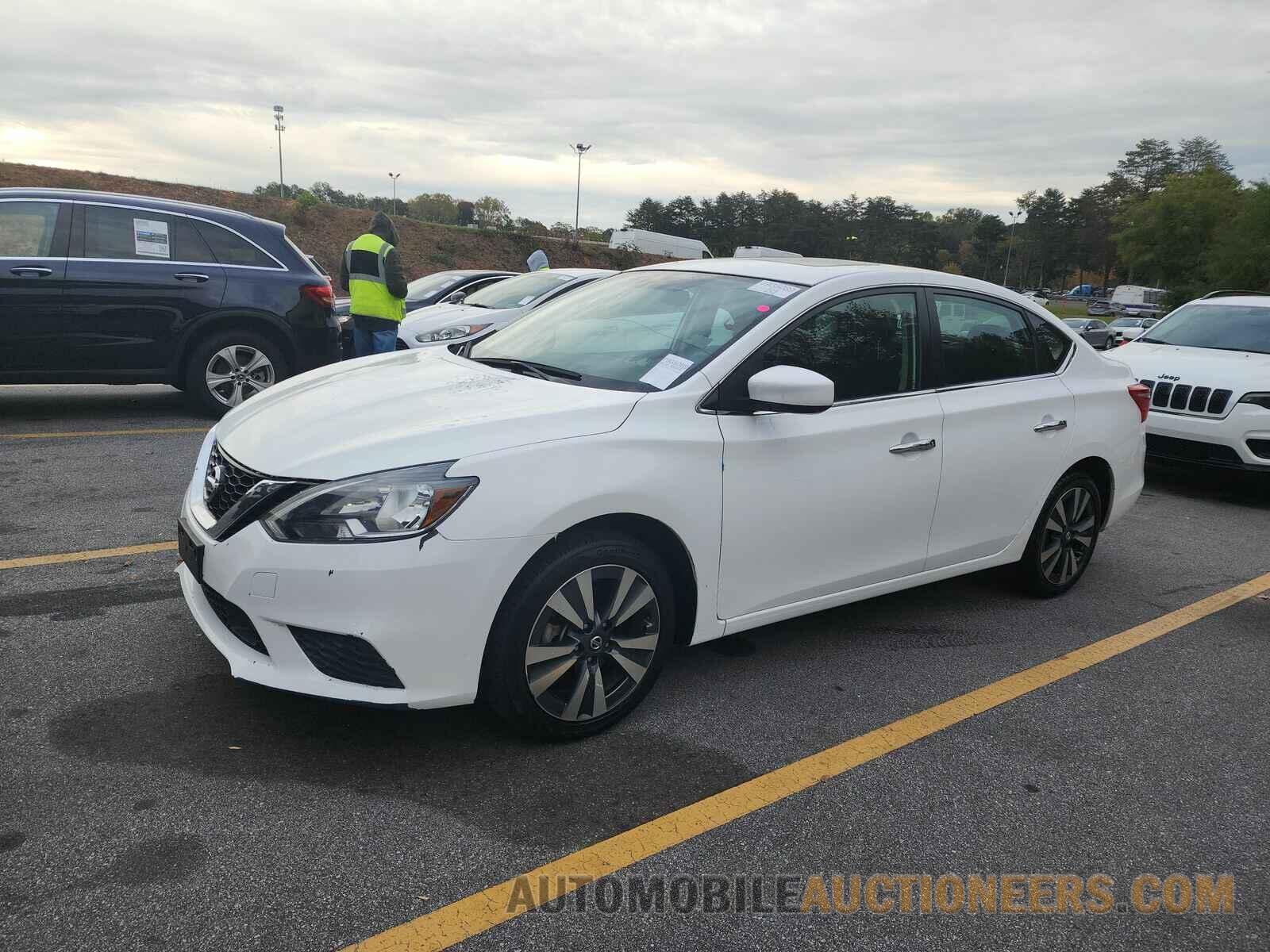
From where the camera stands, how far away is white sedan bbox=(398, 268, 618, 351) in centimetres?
964

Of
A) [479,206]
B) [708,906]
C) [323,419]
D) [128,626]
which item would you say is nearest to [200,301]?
[128,626]

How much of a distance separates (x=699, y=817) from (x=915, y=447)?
5.86 ft

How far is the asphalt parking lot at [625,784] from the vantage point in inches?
89.4

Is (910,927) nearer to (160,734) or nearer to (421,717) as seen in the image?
(421,717)

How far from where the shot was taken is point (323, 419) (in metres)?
3.09

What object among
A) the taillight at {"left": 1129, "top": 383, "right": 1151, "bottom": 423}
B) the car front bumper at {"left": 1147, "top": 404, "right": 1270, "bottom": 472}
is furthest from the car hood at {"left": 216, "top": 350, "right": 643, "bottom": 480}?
the car front bumper at {"left": 1147, "top": 404, "right": 1270, "bottom": 472}

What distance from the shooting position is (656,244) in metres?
41.8

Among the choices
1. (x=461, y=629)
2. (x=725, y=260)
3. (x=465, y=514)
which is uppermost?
(x=725, y=260)

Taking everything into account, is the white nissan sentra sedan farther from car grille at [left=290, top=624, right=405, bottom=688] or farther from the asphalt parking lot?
the asphalt parking lot

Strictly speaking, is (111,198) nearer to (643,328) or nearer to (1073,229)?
(643,328)

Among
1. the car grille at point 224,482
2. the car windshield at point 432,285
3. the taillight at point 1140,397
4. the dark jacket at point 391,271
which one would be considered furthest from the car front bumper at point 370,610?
the car windshield at point 432,285

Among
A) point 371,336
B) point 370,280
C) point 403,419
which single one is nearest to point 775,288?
point 403,419

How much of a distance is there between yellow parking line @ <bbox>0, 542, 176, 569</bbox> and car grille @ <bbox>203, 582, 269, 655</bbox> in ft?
5.84

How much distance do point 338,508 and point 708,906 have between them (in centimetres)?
145
